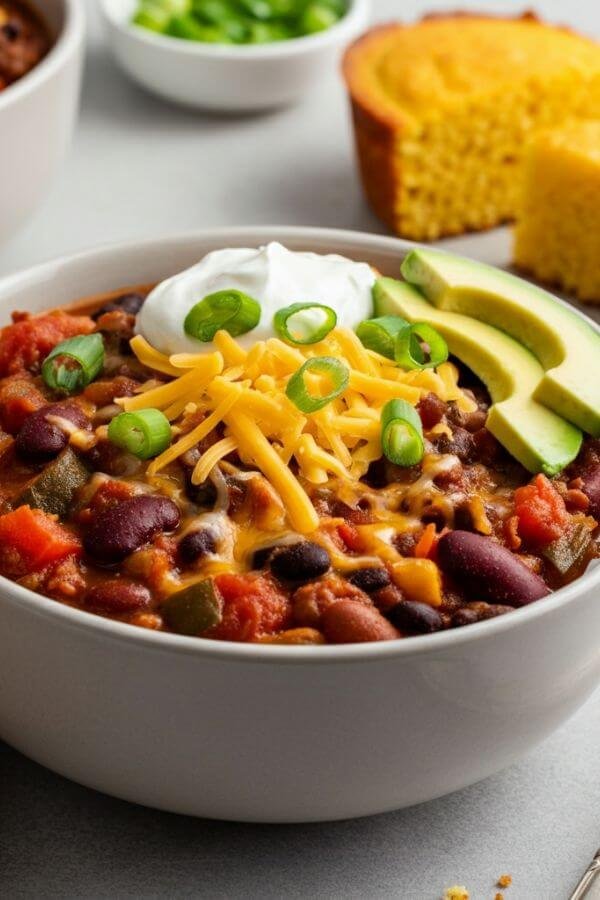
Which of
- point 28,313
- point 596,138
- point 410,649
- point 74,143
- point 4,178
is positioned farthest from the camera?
point 74,143

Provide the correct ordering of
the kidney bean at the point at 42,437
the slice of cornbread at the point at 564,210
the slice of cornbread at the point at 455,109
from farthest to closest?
the slice of cornbread at the point at 455,109 < the slice of cornbread at the point at 564,210 < the kidney bean at the point at 42,437

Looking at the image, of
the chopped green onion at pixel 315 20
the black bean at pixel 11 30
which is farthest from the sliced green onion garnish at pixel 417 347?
the chopped green onion at pixel 315 20

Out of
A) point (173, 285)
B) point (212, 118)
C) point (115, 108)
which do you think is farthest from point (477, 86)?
point (173, 285)

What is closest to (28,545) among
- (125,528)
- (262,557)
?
(125,528)

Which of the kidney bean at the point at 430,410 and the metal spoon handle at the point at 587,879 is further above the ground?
the kidney bean at the point at 430,410

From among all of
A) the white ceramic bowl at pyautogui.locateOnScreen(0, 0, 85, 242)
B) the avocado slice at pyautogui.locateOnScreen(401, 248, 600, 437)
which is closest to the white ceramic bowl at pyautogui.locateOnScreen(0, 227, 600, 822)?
the avocado slice at pyautogui.locateOnScreen(401, 248, 600, 437)

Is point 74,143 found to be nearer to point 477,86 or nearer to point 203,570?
point 477,86

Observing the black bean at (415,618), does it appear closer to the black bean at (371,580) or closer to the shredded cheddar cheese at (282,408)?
the black bean at (371,580)
